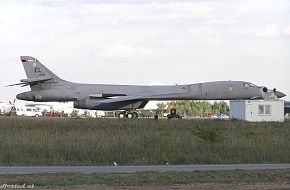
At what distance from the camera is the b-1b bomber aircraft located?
2477 inches

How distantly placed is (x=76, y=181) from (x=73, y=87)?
52017 millimetres

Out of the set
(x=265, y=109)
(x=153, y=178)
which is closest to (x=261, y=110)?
(x=265, y=109)

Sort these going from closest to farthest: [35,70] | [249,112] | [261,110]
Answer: [249,112]
[261,110]
[35,70]

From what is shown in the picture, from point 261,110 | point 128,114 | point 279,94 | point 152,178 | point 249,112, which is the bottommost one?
point 152,178

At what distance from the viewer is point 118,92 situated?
65.5 metres

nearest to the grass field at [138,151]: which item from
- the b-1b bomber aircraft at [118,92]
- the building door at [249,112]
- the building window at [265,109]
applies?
the building door at [249,112]

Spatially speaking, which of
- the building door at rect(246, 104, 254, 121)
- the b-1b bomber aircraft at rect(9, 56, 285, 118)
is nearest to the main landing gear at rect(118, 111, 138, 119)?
the b-1b bomber aircraft at rect(9, 56, 285, 118)

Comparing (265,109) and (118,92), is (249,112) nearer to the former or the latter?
(265,109)

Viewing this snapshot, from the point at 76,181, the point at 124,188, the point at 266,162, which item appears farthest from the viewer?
the point at 266,162

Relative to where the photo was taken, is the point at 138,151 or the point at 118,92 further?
the point at 118,92

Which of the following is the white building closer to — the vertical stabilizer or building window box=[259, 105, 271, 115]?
building window box=[259, 105, 271, 115]

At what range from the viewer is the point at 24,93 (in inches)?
2638

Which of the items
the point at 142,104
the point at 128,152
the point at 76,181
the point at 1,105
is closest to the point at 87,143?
the point at 128,152

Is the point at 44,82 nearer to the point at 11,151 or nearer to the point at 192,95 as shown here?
the point at 192,95
